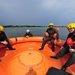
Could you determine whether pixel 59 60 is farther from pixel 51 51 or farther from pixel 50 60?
pixel 51 51

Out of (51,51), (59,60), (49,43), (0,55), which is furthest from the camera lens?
(49,43)

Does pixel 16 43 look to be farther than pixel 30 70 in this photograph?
Yes

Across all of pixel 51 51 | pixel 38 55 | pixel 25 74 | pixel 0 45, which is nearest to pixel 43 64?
pixel 38 55

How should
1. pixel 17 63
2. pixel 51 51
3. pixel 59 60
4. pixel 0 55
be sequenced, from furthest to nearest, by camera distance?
pixel 51 51
pixel 0 55
pixel 59 60
pixel 17 63

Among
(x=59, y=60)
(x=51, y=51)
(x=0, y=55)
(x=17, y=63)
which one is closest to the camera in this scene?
(x=17, y=63)

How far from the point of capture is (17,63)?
415 cm

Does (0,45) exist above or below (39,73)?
above

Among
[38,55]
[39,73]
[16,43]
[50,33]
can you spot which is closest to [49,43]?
[50,33]

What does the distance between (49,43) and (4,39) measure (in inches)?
72.9

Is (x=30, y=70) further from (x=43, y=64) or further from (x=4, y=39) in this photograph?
(x=4, y=39)

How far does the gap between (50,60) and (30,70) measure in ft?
2.83

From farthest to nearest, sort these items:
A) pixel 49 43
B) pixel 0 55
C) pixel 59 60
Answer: pixel 49 43 < pixel 0 55 < pixel 59 60

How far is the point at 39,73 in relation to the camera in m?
3.90

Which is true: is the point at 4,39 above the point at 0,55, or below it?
above
